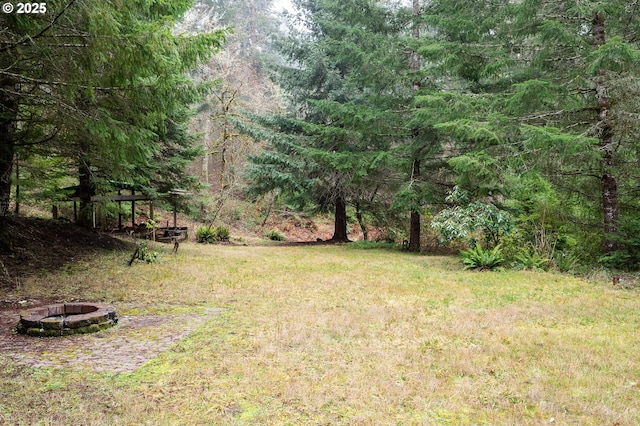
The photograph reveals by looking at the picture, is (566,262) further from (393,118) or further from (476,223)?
(393,118)

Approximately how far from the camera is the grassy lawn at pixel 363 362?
3.23 m

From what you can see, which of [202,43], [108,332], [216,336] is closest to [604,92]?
[202,43]

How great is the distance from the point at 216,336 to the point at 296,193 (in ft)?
43.2

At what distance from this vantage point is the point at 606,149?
9.30m

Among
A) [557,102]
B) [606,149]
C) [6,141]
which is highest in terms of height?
[557,102]

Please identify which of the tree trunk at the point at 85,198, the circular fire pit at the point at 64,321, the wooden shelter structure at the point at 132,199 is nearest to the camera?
the circular fire pit at the point at 64,321

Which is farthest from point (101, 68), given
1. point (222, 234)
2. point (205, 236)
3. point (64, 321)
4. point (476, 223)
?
point (222, 234)

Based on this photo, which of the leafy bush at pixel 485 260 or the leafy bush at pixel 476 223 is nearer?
the leafy bush at pixel 485 260

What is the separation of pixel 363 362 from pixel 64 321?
3.60m

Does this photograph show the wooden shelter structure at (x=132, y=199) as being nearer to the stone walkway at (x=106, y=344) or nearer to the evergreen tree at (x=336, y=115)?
the evergreen tree at (x=336, y=115)

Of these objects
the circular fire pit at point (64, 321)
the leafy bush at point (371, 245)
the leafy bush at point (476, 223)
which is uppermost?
the leafy bush at point (476, 223)

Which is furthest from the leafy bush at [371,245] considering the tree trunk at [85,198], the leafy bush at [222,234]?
the tree trunk at [85,198]

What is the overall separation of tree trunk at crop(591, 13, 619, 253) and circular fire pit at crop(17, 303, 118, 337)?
33.4ft

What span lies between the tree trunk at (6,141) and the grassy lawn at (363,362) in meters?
2.76
